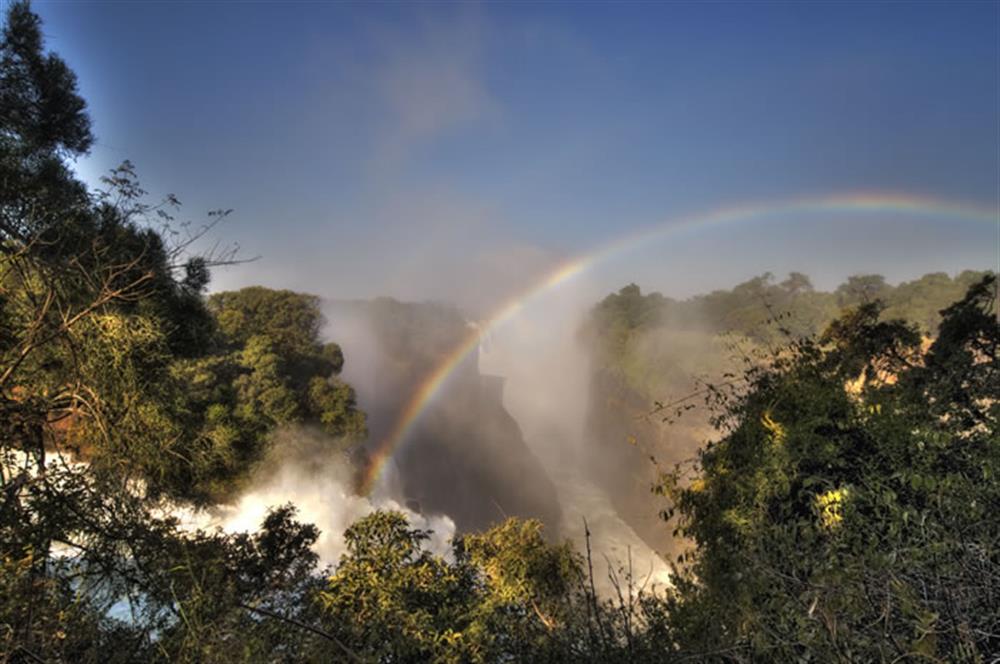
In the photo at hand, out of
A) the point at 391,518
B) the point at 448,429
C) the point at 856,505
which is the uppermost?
the point at 448,429

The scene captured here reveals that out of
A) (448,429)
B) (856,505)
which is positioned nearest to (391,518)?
(856,505)

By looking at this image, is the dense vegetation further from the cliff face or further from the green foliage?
the cliff face

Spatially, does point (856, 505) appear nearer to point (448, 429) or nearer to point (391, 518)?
point (391, 518)

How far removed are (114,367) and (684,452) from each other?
26587 millimetres

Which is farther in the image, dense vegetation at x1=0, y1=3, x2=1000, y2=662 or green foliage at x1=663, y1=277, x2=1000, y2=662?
dense vegetation at x1=0, y1=3, x2=1000, y2=662

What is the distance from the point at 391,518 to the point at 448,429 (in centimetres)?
3106

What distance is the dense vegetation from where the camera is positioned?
96.6 inches

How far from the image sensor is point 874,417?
5.33 metres

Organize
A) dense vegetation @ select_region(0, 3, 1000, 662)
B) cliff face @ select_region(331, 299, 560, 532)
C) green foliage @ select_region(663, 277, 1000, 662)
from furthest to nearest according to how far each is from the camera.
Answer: cliff face @ select_region(331, 299, 560, 532), dense vegetation @ select_region(0, 3, 1000, 662), green foliage @ select_region(663, 277, 1000, 662)

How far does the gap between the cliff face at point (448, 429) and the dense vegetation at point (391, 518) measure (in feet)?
40.5

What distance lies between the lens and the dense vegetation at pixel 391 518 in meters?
2.45

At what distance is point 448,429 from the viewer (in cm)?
3709

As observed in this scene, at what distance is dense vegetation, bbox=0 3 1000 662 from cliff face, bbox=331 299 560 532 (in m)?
12.3

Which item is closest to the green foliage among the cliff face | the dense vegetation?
the dense vegetation
